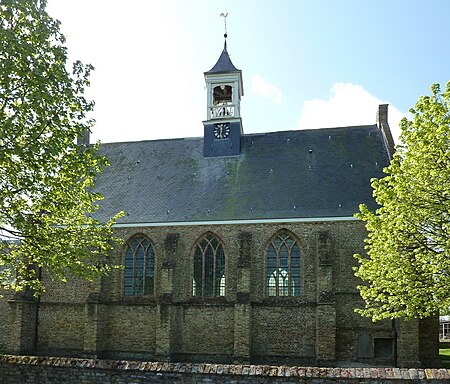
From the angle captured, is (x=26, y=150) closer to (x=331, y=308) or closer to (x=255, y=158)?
(x=331, y=308)

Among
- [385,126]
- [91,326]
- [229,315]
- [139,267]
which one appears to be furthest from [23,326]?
[385,126]

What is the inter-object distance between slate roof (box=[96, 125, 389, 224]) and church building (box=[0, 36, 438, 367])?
8 cm

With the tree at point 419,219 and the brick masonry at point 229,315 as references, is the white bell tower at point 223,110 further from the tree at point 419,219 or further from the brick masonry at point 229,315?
the tree at point 419,219

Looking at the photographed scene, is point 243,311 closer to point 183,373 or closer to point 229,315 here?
point 229,315

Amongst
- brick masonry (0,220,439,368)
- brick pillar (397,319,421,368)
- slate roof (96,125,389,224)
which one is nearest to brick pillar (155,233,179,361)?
brick masonry (0,220,439,368)

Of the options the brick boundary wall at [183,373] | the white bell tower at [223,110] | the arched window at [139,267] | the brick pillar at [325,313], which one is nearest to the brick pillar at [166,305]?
the arched window at [139,267]

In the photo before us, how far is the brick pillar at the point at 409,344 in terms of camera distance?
21422 millimetres

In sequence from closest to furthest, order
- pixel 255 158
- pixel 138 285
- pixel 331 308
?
pixel 331 308 < pixel 138 285 < pixel 255 158

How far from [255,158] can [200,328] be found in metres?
9.90

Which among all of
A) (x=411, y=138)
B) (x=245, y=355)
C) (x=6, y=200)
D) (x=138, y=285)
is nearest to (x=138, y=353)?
(x=138, y=285)

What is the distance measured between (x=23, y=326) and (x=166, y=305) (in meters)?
7.83

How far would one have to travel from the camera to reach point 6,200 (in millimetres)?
13070

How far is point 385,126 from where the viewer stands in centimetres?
2717

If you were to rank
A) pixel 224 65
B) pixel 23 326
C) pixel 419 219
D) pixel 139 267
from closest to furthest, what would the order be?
pixel 419 219 → pixel 23 326 → pixel 139 267 → pixel 224 65
